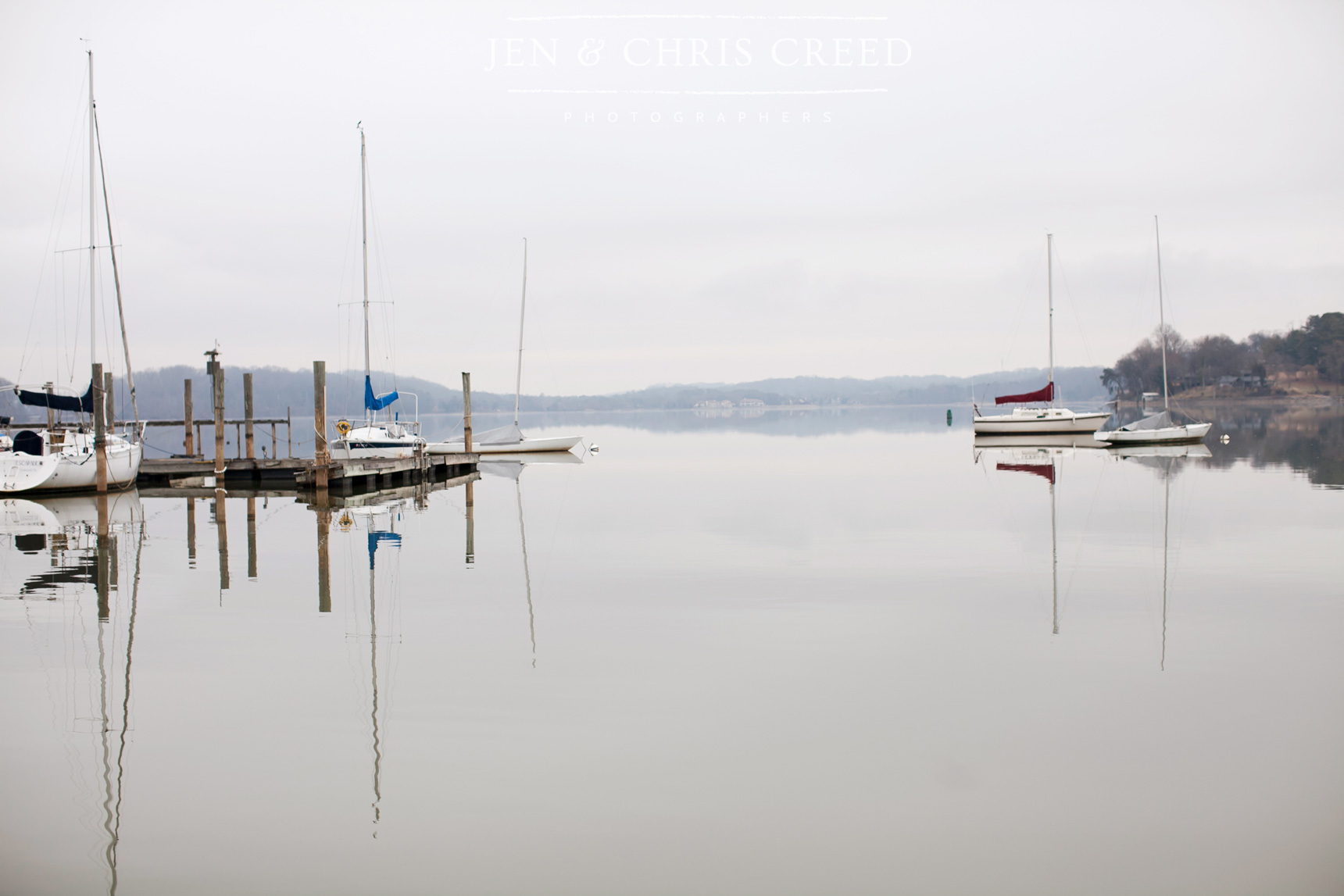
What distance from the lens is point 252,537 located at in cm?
1905

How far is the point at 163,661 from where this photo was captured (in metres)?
9.69

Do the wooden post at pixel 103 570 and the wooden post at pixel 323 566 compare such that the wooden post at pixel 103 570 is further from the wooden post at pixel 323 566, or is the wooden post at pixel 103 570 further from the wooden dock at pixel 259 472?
Result: the wooden dock at pixel 259 472

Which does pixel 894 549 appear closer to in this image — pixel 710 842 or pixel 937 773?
pixel 937 773

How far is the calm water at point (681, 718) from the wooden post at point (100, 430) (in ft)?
37.2

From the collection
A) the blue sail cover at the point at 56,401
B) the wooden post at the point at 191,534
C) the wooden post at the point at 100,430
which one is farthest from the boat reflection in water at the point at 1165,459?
the blue sail cover at the point at 56,401

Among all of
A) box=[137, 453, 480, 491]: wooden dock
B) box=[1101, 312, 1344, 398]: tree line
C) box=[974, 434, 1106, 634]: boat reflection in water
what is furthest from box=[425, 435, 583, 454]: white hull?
box=[1101, 312, 1344, 398]: tree line

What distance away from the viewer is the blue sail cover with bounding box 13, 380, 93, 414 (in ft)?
106

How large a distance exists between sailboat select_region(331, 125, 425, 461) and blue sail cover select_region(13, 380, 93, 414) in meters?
7.56

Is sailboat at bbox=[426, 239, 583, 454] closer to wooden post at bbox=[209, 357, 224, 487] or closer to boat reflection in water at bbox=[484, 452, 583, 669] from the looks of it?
boat reflection in water at bbox=[484, 452, 583, 669]

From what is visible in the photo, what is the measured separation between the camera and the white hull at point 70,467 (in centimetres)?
2648

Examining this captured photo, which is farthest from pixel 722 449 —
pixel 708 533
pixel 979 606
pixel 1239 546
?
pixel 979 606

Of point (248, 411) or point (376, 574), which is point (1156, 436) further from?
point (376, 574)

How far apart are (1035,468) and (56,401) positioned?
31.6 meters

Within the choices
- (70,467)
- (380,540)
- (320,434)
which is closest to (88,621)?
(380,540)
